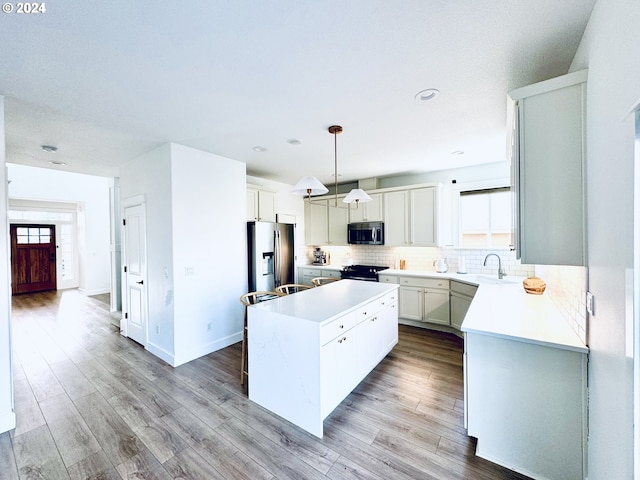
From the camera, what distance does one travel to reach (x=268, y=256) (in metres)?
4.28

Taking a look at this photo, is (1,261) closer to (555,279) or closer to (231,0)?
(231,0)

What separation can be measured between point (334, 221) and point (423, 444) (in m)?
4.02

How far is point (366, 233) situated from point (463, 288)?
73.6 inches

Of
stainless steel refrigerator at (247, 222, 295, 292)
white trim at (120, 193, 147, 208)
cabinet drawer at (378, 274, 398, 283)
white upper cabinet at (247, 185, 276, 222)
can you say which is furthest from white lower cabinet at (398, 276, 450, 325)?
white trim at (120, 193, 147, 208)

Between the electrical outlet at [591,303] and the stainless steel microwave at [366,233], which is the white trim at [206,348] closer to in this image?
the stainless steel microwave at [366,233]

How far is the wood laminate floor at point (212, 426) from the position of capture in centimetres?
172

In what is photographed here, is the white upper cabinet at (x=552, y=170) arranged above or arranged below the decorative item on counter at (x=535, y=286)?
above

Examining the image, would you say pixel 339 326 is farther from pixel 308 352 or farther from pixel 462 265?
pixel 462 265

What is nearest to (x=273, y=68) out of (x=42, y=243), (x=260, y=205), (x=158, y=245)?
(x=158, y=245)

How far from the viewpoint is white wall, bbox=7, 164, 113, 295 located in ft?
23.0

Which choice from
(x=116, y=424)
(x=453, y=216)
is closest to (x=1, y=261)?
(x=116, y=424)

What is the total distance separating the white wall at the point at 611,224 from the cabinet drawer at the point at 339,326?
4.85ft

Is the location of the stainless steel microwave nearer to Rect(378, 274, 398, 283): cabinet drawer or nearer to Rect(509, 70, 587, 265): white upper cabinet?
Rect(378, 274, 398, 283): cabinet drawer

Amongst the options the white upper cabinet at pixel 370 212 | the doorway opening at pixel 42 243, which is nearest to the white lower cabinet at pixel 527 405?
the white upper cabinet at pixel 370 212
